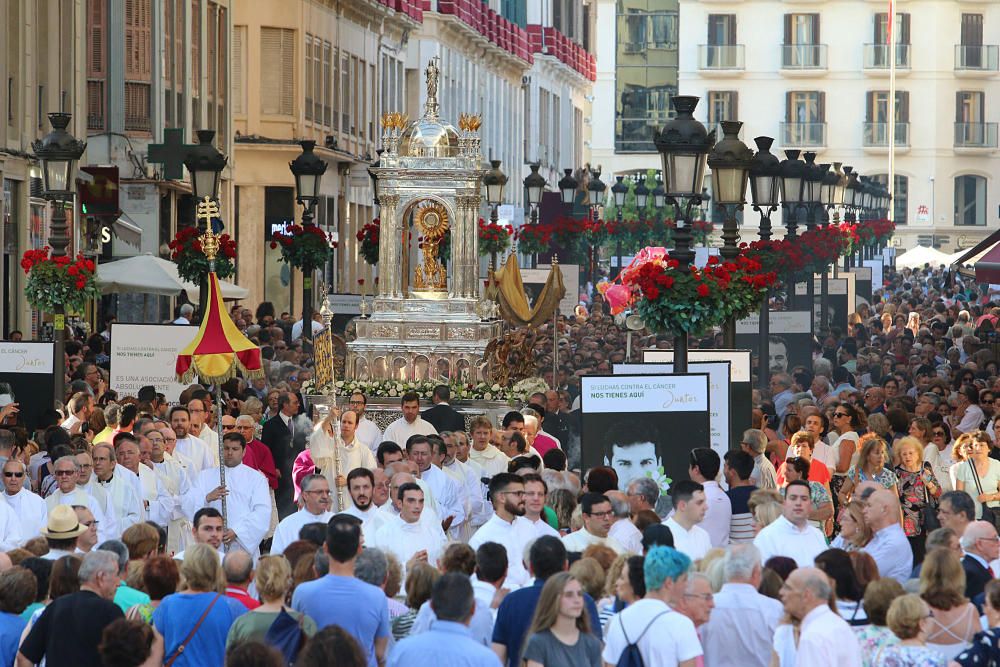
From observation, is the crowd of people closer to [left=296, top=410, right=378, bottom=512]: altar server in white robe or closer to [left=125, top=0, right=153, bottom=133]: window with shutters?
[left=296, top=410, right=378, bottom=512]: altar server in white robe

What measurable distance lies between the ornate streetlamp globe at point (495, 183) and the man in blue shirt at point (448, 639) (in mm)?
25960

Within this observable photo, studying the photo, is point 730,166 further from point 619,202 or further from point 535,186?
point 619,202

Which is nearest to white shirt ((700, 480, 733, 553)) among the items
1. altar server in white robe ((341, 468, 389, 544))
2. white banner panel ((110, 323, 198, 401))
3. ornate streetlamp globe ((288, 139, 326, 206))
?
altar server in white robe ((341, 468, 389, 544))

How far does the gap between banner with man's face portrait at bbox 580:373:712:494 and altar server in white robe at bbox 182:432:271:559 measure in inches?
109

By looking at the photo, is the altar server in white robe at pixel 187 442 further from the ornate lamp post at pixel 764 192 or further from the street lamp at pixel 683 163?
the ornate lamp post at pixel 764 192

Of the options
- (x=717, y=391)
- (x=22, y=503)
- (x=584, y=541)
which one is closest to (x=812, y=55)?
(x=717, y=391)

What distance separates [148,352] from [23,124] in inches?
495

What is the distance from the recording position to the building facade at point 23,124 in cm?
3425

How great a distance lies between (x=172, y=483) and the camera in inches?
677

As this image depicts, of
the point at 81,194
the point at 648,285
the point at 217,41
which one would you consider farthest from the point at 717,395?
the point at 217,41

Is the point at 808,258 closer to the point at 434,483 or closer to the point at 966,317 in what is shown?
the point at 966,317

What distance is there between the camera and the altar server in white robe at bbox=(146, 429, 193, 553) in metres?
16.8

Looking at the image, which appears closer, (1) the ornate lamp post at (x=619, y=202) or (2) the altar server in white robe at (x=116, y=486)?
(2) the altar server in white robe at (x=116, y=486)

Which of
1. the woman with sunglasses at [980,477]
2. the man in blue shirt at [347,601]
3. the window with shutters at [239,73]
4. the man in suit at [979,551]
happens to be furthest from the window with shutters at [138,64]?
the man in blue shirt at [347,601]
